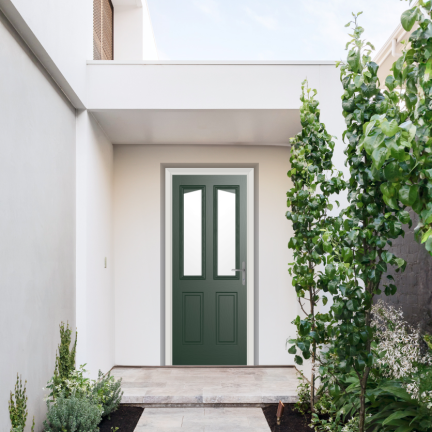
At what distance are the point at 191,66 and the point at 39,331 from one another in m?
2.19

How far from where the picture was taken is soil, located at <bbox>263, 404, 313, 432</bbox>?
2.89 metres

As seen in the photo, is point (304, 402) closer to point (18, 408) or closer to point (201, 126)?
point (18, 408)

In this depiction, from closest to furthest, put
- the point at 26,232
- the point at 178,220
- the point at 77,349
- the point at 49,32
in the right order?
1. the point at 26,232
2. the point at 49,32
3. the point at 77,349
4. the point at 178,220

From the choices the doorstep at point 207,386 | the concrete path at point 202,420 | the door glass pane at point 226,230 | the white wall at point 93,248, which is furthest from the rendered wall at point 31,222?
the door glass pane at point 226,230

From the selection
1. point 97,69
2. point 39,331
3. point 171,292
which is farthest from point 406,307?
point 97,69

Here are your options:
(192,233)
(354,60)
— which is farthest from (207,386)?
(354,60)

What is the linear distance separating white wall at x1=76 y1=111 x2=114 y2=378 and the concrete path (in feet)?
2.01

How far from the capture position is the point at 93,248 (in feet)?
11.2

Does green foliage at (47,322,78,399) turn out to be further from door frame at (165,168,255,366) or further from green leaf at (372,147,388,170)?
green leaf at (372,147,388,170)

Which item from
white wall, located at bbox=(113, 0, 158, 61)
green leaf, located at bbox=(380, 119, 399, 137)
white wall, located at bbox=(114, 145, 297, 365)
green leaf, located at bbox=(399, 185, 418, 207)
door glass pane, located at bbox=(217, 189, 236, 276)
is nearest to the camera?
green leaf, located at bbox=(380, 119, 399, 137)

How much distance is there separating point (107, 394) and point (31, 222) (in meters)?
1.45

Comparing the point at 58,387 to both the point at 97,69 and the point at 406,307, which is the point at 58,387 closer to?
the point at 97,69

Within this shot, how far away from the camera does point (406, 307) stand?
10.8 feet

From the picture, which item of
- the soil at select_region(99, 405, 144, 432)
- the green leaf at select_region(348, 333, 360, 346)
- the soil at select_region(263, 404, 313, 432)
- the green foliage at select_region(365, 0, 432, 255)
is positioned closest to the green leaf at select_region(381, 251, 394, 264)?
the green leaf at select_region(348, 333, 360, 346)
